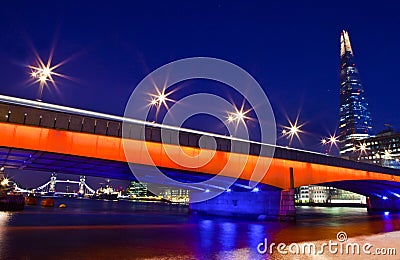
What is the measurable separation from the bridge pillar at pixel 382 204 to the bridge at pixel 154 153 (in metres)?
36.6

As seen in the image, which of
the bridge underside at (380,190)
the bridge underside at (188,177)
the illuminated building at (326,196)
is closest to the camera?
the bridge underside at (188,177)

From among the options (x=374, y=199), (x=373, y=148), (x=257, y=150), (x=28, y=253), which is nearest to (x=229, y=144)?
(x=257, y=150)

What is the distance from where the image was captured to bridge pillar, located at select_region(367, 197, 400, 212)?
83.0 m

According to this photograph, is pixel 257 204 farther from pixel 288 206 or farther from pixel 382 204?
pixel 382 204

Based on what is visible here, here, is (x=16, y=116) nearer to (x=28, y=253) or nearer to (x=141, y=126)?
(x=141, y=126)

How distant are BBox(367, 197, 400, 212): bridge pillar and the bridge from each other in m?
36.6

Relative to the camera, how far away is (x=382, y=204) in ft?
285

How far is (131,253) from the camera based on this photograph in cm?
1639

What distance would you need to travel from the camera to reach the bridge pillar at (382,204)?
3268 inches

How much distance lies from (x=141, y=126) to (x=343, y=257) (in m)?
21.0

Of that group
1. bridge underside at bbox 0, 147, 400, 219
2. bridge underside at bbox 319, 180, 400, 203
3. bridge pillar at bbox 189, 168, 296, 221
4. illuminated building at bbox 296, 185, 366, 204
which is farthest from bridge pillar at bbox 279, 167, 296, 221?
illuminated building at bbox 296, 185, 366, 204

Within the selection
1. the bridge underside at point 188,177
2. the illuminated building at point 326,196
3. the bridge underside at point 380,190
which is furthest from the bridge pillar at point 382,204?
the illuminated building at point 326,196

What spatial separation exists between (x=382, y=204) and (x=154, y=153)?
263 feet

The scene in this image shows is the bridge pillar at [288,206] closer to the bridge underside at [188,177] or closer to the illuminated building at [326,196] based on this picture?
the bridge underside at [188,177]
